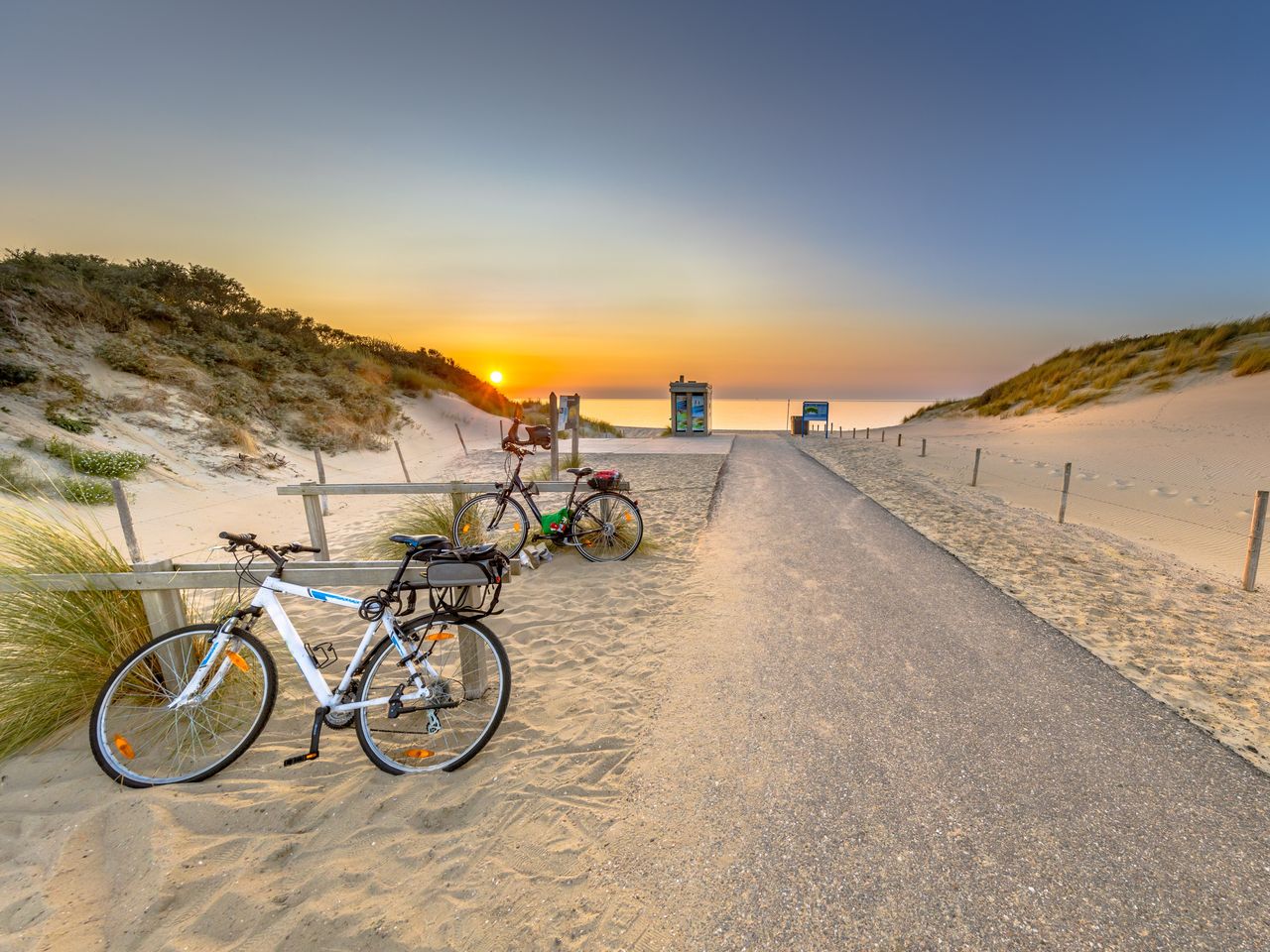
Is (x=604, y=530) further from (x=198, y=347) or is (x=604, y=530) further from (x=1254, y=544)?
(x=198, y=347)

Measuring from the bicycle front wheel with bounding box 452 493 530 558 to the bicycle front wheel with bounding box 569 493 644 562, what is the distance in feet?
2.79

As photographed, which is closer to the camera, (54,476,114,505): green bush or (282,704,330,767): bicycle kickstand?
(282,704,330,767): bicycle kickstand

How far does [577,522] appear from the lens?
6.77 metres

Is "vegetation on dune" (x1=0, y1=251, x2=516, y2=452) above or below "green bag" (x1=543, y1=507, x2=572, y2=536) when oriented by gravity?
above

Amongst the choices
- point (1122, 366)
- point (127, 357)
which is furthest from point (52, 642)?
point (1122, 366)

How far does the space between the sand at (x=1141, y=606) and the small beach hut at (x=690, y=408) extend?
20.7 meters

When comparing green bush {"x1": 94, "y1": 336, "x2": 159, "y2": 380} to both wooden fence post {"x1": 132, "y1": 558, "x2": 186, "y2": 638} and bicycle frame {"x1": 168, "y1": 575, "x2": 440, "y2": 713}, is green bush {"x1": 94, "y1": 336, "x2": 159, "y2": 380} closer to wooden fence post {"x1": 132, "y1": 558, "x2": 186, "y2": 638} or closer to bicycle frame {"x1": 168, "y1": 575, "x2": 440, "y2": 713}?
wooden fence post {"x1": 132, "y1": 558, "x2": 186, "y2": 638}

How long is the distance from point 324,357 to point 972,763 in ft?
77.0

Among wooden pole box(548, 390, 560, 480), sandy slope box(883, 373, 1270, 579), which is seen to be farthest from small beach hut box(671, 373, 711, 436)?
wooden pole box(548, 390, 560, 480)

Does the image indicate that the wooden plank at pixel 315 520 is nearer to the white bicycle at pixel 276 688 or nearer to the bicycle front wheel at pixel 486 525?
the bicycle front wheel at pixel 486 525

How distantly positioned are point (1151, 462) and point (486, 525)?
1938cm

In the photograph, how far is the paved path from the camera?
201 cm

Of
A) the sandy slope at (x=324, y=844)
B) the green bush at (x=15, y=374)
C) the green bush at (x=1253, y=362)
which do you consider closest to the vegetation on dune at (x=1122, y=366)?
the green bush at (x=1253, y=362)

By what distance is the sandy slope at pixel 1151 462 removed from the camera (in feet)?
30.1
